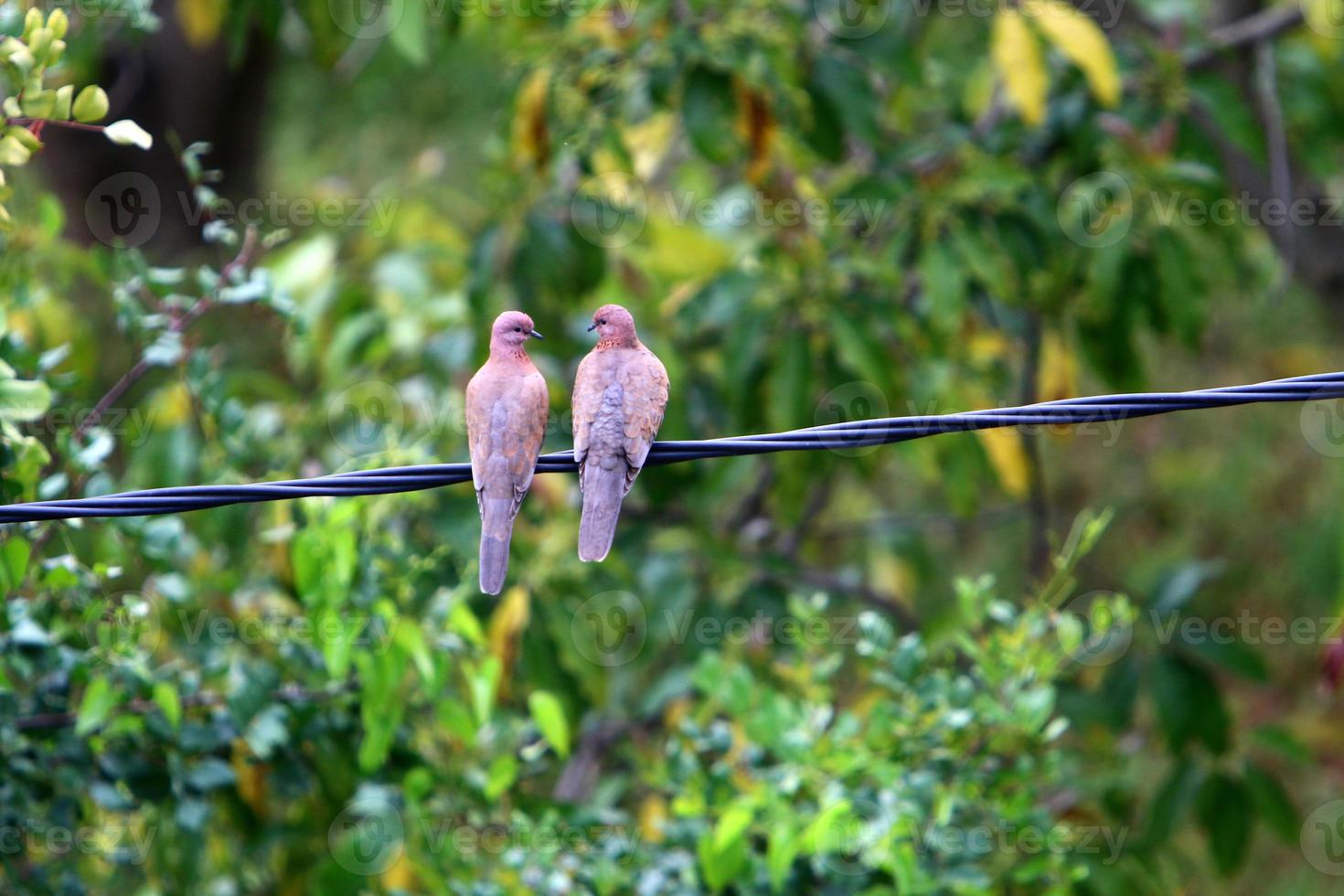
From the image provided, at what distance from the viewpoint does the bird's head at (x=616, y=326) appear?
435 centimetres

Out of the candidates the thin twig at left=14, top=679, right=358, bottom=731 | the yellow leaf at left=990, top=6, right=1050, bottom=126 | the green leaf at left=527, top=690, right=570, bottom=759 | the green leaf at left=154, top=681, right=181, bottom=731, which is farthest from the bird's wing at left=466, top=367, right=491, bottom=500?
the yellow leaf at left=990, top=6, right=1050, bottom=126

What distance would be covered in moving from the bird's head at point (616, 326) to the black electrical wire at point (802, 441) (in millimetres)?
1251

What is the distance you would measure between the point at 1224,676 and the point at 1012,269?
4724 mm

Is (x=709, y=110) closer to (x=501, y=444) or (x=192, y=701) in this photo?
(x=501, y=444)

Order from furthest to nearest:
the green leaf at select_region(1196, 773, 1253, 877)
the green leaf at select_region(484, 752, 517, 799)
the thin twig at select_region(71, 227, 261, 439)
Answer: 1. the green leaf at select_region(1196, 773, 1253, 877)
2. the green leaf at select_region(484, 752, 517, 799)
3. the thin twig at select_region(71, 227, 261, 439)

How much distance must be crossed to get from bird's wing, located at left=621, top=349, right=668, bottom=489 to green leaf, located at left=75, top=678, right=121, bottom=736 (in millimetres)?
1368

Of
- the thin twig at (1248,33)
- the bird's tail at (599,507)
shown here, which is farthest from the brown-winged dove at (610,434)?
the thin twig at (1248,33)

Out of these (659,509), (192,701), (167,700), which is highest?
(167,700)

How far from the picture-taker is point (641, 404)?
13.1 ft

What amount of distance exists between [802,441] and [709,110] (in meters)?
2.25

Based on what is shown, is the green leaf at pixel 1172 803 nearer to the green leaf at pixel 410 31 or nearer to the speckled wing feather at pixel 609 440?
the speckled wing feather at pixel 609 440

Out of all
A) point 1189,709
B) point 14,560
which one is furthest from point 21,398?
point 1189,709

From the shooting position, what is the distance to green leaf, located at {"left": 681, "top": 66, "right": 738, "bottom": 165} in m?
5.02

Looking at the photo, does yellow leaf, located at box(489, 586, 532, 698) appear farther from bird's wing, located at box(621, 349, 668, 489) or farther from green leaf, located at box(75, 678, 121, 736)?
green leaf, located at box(75, 678, 121, 736)
